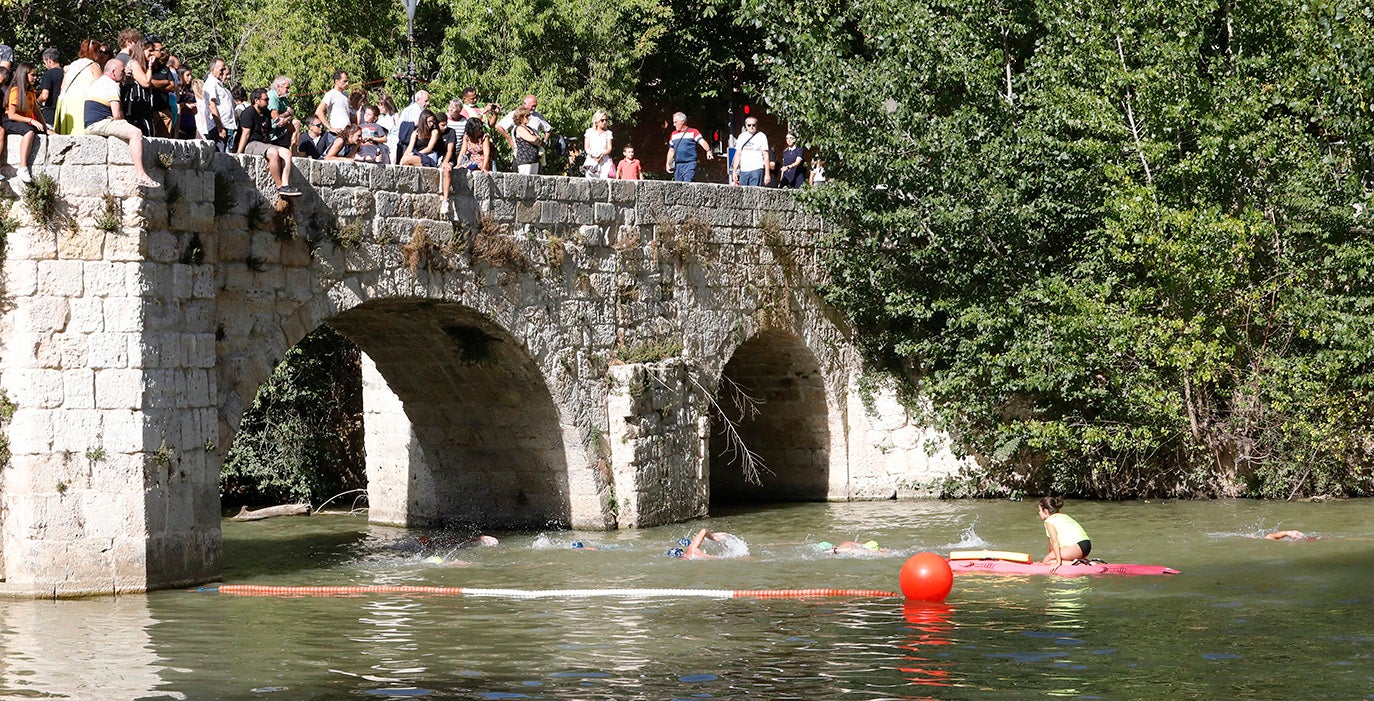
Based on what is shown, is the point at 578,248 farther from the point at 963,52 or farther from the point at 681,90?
the point at 681,90

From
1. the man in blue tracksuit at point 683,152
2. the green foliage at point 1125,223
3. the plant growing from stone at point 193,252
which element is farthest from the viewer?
the man in blue tracksuit at point 683,152

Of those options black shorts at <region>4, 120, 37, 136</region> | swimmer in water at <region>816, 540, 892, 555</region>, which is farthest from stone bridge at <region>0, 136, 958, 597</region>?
swimmer in water at <region>816, 540, 892, 555</region>

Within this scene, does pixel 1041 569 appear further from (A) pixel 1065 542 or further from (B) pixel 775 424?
(B) pixel 775 424

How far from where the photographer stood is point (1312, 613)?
1177 cm

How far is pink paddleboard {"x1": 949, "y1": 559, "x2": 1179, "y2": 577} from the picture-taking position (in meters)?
13.8

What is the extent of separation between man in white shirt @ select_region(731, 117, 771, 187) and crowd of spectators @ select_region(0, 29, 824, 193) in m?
0.01

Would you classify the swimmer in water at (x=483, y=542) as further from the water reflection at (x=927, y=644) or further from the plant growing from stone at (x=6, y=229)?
the plant growing from stone at (x=6, y=229)

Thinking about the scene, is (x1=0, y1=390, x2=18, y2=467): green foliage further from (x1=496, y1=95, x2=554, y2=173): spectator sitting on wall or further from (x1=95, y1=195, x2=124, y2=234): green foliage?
(x1=496, y1=95, x2=554, y2=173): spectator sitting on wall

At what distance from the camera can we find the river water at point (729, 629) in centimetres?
956

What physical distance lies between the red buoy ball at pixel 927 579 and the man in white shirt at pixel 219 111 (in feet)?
21.3

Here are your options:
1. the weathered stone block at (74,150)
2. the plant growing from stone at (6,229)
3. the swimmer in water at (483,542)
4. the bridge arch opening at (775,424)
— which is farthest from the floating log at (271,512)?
the weathered stone block at (74,150)

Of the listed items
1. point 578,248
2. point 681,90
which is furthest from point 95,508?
point 681,90

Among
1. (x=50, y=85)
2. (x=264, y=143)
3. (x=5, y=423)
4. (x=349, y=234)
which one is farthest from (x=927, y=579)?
(x=50, y=85)

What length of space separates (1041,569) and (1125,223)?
A: 223 inches
